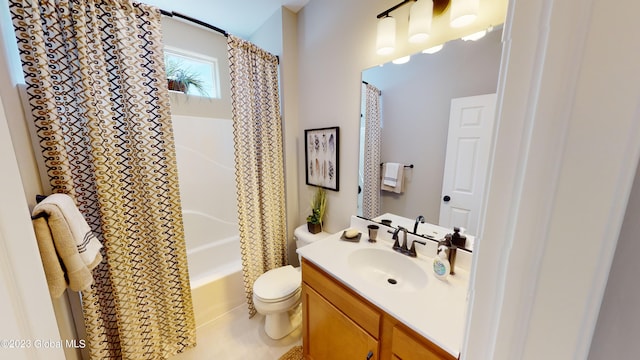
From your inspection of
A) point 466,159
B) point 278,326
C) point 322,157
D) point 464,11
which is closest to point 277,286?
point 278,326

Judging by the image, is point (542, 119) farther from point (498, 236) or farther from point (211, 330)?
point (211, 330)

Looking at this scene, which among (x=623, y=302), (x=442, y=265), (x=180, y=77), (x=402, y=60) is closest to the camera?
(x=623, y=302)

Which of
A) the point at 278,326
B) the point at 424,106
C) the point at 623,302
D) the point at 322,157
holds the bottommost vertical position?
the point at 278,326

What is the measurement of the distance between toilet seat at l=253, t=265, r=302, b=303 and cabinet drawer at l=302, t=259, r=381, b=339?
364 mm

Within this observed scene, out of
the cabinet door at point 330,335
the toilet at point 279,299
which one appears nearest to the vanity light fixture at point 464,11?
the cabinet door at point 330,335

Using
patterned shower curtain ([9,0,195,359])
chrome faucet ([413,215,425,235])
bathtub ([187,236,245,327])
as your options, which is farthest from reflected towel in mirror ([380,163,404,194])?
bathtub ([187,236,245,327])

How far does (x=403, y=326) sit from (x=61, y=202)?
4.52 ft

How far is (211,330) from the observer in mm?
1667

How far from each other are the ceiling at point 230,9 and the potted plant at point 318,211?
1.48 m

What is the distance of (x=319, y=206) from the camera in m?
1.83

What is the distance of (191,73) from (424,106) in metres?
2.07

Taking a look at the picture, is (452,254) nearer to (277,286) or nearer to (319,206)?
(319,206)

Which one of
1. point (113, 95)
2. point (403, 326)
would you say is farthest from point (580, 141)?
point (113, 95)

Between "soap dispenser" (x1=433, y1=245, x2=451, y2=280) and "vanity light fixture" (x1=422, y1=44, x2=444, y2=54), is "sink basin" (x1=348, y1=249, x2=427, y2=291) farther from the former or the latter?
"vanity light fixture" (x1=422, y1=44, x2=444, y2=54)
